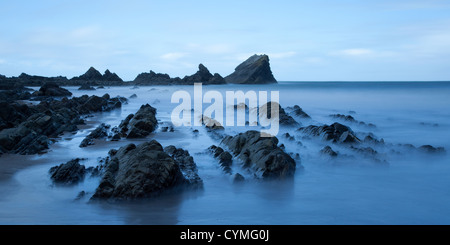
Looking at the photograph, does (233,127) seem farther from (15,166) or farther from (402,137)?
(15,166)

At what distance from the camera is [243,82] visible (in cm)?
9488

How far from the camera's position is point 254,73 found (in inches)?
3661

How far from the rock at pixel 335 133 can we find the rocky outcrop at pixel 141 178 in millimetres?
5391

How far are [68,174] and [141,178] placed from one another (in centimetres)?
178

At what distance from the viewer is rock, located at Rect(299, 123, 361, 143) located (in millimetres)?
9250

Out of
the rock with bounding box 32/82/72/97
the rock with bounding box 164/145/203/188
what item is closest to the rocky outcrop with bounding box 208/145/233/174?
the rock with bounding box 164/145/203/188

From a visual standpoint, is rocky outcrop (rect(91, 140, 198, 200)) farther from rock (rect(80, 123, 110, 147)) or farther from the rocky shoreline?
the rocky shoreline

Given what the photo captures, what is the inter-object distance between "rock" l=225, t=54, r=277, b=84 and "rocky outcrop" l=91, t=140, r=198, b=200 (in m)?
88.9

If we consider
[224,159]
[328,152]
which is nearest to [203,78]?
[328,152]

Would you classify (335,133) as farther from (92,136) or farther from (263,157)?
(92,136)

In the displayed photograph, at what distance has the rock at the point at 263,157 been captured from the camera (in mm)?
6234
